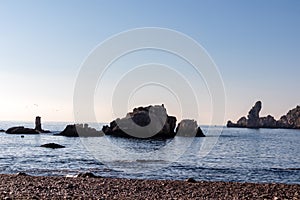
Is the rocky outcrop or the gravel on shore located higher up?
the rocky outcrop

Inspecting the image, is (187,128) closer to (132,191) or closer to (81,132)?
(81,132)

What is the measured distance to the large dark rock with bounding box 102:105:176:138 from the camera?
15562 cm

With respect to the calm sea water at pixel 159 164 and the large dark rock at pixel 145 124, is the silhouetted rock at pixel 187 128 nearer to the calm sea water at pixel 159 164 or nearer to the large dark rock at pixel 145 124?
the large dark rock at pixel 145 124

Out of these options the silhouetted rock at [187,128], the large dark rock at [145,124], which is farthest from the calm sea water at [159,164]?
the silhouetted rock at [187,128]

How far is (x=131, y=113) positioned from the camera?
16162 centimetres

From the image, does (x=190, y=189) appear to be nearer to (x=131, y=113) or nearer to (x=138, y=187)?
(x=138, y=187)

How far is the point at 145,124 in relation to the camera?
514 feet

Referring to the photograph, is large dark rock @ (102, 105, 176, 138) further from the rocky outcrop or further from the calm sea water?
the calm sea water

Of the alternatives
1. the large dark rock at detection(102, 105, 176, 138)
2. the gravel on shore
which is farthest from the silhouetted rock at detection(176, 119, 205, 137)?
the gravel on shore

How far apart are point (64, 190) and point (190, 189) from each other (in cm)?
839

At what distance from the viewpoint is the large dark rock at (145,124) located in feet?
511

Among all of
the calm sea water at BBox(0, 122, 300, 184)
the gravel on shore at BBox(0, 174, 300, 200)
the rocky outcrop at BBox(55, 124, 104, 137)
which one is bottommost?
the calm sea water at BBox(0, 122, 300, 184)

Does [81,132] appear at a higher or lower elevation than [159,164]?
higher

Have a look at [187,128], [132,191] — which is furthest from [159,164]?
[187,128]
